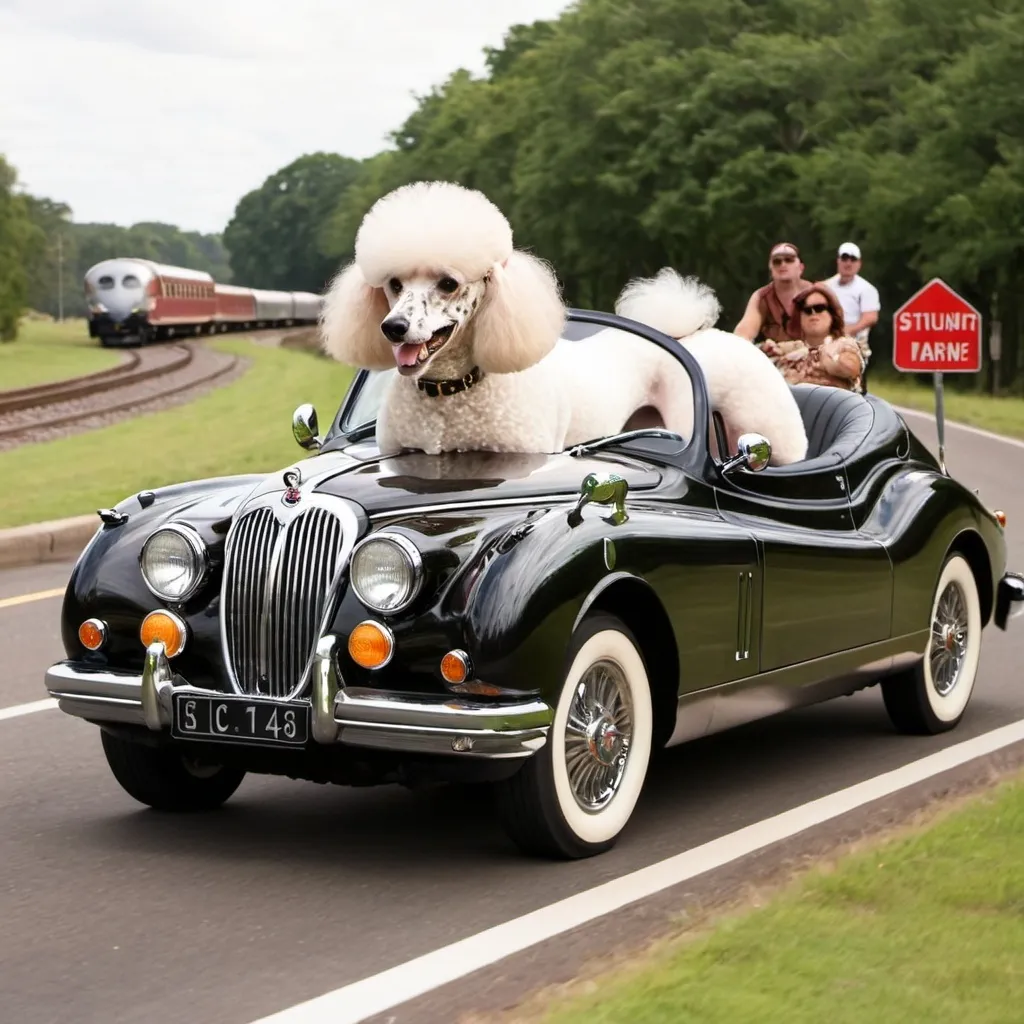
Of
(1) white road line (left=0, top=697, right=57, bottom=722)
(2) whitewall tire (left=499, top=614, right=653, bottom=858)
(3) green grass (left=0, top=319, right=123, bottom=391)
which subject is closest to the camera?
(2) whitewall tire (left=499, top=614, right=653, bottom=858)

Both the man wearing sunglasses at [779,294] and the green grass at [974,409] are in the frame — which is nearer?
the man wearing sunglasses at [779,294]

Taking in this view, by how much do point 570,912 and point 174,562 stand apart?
5.16ft

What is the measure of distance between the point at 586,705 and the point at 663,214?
62380 millimetres

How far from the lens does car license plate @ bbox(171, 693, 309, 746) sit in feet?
18.8

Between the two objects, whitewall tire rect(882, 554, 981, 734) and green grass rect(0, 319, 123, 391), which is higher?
whitewall tire rect(882, 554, 981, 734)

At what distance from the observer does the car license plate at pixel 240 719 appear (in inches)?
226

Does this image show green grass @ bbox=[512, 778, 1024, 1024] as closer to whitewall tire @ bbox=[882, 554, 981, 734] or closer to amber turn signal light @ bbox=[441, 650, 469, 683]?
amber turn signal light @ bbox=[441, 650, 469, 683]

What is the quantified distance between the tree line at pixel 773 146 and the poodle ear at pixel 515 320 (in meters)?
46.5

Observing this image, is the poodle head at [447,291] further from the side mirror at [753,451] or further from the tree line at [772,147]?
the tree line at [772,147]

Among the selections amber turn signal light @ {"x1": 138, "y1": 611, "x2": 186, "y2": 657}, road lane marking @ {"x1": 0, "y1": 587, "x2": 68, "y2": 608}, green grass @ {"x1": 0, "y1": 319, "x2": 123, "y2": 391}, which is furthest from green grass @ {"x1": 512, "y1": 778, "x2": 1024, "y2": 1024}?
green grass @ {"x1": 0, "y1": 319, "x2": 123, "y2": 391}

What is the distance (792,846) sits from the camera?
6.14 m

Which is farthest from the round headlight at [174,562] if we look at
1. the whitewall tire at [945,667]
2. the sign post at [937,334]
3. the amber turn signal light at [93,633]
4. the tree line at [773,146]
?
the tree line at [773,146]

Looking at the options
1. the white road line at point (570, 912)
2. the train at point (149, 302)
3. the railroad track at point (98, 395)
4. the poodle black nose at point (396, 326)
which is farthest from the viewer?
the train at point (149, 302)

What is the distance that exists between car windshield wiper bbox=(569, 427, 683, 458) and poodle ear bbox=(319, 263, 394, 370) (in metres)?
0.68
